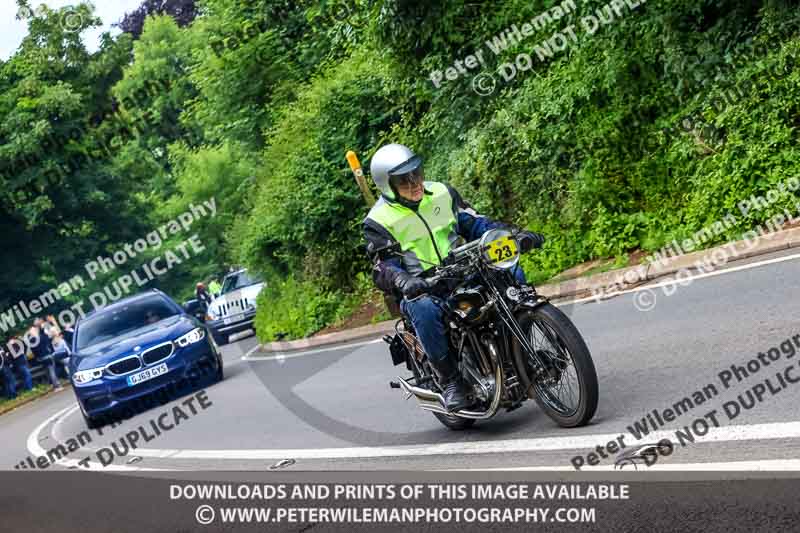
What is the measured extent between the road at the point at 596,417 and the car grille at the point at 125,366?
811 millimetres

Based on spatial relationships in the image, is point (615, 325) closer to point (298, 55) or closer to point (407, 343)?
point (407, 343)

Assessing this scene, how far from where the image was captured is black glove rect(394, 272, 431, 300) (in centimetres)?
643

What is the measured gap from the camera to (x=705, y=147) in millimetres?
13492

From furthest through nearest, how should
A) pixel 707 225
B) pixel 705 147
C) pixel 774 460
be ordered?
pixel 705 147 → pixel 707 225 → pixel 774 460

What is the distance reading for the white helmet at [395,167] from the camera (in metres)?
6.74

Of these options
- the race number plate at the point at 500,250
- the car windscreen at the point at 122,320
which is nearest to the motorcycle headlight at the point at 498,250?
the race number plate at the point at 500,250

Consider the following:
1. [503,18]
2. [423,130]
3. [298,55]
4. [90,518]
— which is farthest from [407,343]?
[298,55]

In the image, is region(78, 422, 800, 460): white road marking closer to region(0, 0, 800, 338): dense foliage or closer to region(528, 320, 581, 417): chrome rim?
region(528, 320, 581, 417): chrome rim

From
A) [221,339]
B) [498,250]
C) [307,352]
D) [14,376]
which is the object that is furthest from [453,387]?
[14,376]

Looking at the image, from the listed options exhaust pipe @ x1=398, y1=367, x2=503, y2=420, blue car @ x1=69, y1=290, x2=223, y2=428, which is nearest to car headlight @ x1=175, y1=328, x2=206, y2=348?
blue car @ x1=69, y1=290, x2=223, y2=428

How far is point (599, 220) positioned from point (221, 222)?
39.2 meters

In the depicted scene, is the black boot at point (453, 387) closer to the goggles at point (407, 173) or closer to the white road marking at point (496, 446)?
the white road marking at point (496, 446)

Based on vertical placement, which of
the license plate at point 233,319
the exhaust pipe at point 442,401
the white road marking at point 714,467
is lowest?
the white road marking at point 714,467

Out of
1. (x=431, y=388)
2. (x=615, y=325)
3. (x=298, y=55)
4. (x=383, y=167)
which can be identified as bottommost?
(x=615, y=325)
